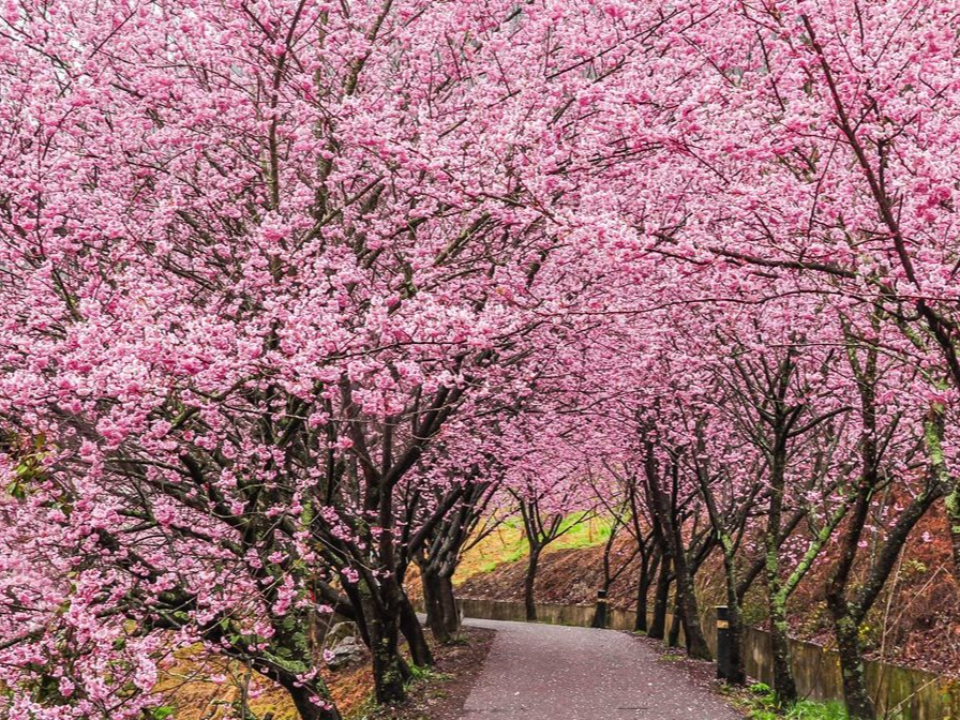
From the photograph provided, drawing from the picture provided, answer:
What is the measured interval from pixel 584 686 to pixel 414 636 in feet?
9.42

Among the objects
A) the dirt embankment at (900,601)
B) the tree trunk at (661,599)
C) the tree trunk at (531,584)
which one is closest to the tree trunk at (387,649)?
the dirt embankment at (900,601)

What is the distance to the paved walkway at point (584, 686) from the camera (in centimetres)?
1191

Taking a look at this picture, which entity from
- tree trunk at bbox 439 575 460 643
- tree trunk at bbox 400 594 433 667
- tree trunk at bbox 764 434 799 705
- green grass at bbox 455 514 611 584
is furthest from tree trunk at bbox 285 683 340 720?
green grass at bbox 455 514 611 584

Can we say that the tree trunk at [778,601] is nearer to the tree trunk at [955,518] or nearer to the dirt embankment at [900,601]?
the dirt embankment at [900,601]

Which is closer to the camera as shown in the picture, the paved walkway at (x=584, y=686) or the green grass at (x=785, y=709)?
the green grass at (x=785, y=709)

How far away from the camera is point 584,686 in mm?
14133

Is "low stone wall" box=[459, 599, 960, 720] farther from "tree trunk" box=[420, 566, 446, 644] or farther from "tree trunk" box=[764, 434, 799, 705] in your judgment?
"tree trunk" box=[420, 566, 446, 644]

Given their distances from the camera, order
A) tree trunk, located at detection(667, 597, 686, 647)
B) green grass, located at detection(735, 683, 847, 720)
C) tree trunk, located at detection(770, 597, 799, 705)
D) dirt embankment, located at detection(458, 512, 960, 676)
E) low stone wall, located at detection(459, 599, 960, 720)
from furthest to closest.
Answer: tree trunk, located at detection(667, 597, 686, 647) → dirt embankment, located at detection(458, 512, 960, 676) → tree trunk, located at detection(770, 597, 799, 705) → low stone wall, located at detection(459, 599, 960, 720) → green grass, located at detection(735, 683, 847, 720)

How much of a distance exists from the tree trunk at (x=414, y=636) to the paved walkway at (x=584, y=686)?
1022 millimetres

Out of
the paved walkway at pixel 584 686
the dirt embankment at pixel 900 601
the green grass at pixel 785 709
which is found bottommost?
the paved walkway at pixel 584 686

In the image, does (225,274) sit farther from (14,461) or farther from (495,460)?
(495,460)

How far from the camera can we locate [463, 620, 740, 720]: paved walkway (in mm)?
11907

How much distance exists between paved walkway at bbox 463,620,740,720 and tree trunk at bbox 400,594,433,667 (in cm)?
102

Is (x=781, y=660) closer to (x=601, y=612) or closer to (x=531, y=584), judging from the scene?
(x=601, y=612)
